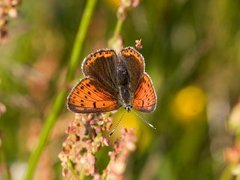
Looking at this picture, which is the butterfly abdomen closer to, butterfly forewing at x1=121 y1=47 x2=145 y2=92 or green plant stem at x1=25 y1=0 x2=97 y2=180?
butterfly forewing at x1=121 y1=47 x2=145 y2=92

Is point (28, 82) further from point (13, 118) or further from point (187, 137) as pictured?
point (187, 137)

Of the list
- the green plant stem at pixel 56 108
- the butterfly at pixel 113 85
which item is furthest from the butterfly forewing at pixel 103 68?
the green plant stem at pixel 56 108

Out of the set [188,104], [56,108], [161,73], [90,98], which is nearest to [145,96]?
[90,98]

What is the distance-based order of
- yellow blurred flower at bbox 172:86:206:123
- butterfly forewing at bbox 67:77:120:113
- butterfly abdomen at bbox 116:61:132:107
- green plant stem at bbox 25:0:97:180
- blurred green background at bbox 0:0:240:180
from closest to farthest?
butterfly forewing at bbox 67:77:120:113 → butterfly abdomen at bbox 116:61:132:107 → green plant stem at bbox 25:0:97:180 → blurred green background at bbox 0:0:240:180 → yellow blurred flower at bbox 172:86:206:123

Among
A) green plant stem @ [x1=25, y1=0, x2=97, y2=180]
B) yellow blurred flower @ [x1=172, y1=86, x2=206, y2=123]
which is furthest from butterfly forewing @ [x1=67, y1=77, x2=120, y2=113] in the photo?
yellow blurred flower @ [x1=172, y1=86, x2=206, y2=123]

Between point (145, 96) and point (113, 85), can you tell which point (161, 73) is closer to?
point (113, 85)

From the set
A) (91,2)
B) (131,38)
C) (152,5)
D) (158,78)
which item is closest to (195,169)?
(158,78)
